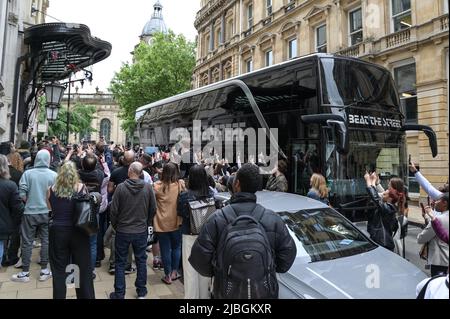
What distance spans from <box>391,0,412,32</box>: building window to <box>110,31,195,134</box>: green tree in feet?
74.6

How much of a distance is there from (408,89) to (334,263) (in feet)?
52.0

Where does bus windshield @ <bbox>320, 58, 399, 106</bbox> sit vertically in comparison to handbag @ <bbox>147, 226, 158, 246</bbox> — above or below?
above

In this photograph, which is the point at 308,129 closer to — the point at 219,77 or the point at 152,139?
the point at 152,139

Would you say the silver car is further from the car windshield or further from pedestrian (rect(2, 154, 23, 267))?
pedestrian (rect(2, 154, 23, 267))

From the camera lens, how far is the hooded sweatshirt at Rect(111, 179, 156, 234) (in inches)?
169

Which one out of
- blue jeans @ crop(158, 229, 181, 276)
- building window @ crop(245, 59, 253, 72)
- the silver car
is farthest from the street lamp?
building window @ crop(245, 59, 253, 72)

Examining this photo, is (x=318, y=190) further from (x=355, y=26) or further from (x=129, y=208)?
(x=355, y=26)

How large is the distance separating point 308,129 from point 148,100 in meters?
30.6

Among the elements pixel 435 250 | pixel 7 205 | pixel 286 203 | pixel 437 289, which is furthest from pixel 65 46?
pixel 437 289

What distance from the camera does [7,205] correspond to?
14.4 feet

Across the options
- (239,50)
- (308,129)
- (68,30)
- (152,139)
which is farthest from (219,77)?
(308,129)

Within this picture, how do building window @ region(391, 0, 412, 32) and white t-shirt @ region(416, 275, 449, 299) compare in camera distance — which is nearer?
white t-shirt @ region(416, 275, 449, 299)

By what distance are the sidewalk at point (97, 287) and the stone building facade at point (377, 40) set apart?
8.39 meters

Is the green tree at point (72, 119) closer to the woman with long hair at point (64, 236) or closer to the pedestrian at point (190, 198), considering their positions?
the pedestrian at point (190, 198)
